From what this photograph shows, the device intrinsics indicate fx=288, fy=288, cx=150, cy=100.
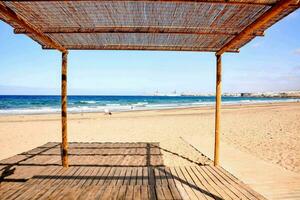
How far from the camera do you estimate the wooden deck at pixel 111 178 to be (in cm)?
351

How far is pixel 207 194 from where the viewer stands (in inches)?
171

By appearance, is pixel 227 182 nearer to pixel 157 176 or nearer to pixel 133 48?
pixel 157 176

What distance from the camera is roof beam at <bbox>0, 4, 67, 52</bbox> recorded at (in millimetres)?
3691

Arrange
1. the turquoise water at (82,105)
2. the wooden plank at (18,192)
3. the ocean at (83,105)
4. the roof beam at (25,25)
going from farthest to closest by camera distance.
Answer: the turquoise water at (82,105) → the ocean at (83,105) → the roof beam at (25,25) → the wooden plank at (18,192)

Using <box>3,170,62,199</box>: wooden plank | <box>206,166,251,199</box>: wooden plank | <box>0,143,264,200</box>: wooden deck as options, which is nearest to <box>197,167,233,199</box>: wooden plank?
<box>0,143,264,200</box>: wooden deck

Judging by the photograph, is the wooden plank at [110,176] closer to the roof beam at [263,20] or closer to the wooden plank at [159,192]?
the wooden plank at [159,192]

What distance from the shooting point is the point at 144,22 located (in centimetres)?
477

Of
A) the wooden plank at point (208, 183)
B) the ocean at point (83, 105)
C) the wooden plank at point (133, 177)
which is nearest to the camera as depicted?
the wooden plank at point (208, 183)

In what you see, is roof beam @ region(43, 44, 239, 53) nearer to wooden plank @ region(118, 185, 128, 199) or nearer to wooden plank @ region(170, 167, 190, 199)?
wooden plank @ region(170, 167, 190, 199)

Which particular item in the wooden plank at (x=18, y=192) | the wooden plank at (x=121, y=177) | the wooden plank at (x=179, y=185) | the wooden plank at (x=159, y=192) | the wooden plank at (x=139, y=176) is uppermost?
the wooden plank at (x=18, y=192)

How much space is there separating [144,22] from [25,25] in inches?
72.4

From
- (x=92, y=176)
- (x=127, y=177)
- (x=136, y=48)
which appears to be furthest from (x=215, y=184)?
(x=136, y=48)

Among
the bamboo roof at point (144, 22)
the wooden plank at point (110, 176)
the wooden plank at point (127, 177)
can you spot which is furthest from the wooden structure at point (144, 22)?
the wooden plank at point (127, 177)

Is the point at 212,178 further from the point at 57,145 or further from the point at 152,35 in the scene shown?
the point at 57,145
